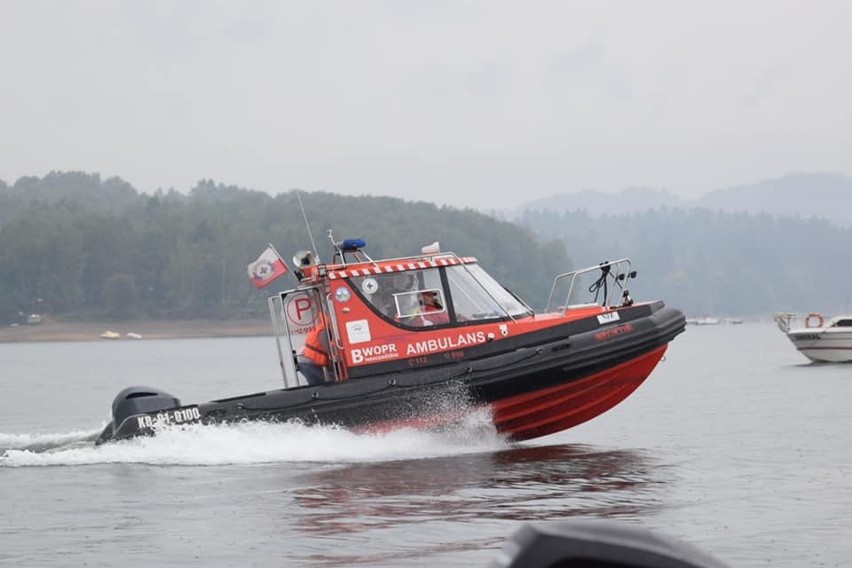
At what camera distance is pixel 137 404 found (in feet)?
47.9

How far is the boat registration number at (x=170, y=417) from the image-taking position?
14211 mm

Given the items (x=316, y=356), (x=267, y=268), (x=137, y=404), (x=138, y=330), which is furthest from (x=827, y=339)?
(x=138, y=330)

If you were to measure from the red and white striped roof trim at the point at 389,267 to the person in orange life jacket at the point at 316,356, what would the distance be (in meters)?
0.61

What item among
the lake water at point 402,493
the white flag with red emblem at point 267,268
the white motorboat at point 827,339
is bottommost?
the white motorboat at point 827,339

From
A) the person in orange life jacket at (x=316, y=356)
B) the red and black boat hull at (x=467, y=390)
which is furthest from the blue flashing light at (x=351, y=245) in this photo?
the red and black boat hull at (x=467, y=390)

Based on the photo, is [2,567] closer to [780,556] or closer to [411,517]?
[411,517]

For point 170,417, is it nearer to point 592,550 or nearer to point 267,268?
point 267,268

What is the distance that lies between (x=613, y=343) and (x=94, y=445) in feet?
18.8

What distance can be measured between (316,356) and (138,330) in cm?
10959

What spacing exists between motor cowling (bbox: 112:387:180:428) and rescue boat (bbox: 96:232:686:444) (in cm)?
1

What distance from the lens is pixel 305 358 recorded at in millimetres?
14875

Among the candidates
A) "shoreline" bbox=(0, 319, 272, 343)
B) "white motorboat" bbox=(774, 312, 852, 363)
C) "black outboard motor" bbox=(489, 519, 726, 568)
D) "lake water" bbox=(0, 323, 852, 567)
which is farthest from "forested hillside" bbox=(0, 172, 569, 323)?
"black outboard motor" bbox=(489, 519, 726, 568)

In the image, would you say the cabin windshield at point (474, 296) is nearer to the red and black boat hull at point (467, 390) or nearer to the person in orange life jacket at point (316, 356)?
the red and black boat hull at point (467, 390)

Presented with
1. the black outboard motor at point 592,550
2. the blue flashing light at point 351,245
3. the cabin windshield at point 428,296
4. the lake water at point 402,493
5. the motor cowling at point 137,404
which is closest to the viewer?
the black outboard motor at point 592,550
